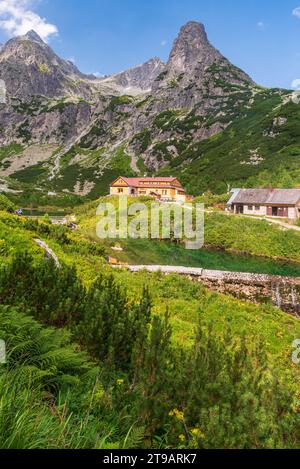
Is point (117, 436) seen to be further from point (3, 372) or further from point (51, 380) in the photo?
point (3, 372)

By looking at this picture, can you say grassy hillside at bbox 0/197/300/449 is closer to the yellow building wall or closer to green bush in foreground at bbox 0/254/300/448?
green bush in foreground at bbox 0/254/300/448

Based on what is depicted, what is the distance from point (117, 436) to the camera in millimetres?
4523

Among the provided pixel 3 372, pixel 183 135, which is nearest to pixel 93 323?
pixel 3 372

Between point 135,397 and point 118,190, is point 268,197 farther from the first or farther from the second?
point 135,397

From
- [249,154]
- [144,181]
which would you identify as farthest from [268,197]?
[249,154]

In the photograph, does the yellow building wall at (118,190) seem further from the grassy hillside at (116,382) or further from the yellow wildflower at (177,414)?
the yellow wildflower at (177,414)

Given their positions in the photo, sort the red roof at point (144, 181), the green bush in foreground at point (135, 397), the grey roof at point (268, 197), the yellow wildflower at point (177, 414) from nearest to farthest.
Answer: the green bush in foreground at point (135, 397) < the yellow wildflower at point (177, 414) < the grey roof at point (268, 197) < the red roof at point (144, 181)

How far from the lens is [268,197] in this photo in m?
69.0

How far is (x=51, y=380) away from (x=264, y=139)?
13467 cm

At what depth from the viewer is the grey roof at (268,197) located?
214ft

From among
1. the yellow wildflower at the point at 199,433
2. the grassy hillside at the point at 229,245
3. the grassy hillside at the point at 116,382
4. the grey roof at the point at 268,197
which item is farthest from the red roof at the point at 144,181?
the yellow wildflower at the point at 199,433

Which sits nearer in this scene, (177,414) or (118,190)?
(177,414)

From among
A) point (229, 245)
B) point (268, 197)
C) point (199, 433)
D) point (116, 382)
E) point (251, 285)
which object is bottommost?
point (251, 285)

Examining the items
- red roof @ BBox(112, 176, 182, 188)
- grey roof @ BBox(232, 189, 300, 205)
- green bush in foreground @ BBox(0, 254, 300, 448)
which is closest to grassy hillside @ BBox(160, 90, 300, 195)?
red roof @ BBox(112, 176, 182, 188)
